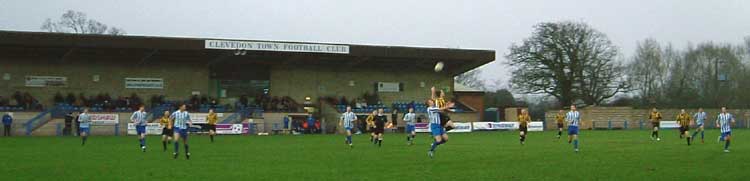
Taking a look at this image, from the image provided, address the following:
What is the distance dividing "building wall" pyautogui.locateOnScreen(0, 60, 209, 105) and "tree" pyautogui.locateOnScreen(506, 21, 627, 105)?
29.0 m

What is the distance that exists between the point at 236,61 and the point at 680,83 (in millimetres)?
42672

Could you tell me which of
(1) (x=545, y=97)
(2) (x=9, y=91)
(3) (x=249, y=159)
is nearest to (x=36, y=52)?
(2) (x=9, y=91)

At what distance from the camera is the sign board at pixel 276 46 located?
54438 millimetres

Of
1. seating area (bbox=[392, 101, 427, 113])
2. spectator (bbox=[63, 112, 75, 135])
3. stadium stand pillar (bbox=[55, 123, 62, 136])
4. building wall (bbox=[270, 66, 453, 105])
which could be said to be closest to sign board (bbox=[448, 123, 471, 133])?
seating area (bbox=[392, 101, 427, 113])

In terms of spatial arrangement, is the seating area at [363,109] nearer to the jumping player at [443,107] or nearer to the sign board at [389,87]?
the sign board at [389,87]

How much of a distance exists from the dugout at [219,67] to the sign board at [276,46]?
7 centimetres

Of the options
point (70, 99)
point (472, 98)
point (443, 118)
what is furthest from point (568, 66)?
point (443, 118)

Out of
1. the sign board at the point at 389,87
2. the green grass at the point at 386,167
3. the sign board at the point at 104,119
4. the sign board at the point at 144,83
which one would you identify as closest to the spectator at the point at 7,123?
the sign board at the point at 104,119

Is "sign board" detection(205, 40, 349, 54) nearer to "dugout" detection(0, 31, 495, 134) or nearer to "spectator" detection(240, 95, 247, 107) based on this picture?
"dugout" detection(0, 31, 495, 134)

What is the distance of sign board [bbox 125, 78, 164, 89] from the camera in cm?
5888

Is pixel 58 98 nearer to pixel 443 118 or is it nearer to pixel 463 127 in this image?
pixel 463 127

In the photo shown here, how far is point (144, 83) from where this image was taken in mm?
59250

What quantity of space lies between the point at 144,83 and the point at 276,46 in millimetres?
10730

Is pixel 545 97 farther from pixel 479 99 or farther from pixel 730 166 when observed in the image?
pixel 730 166
